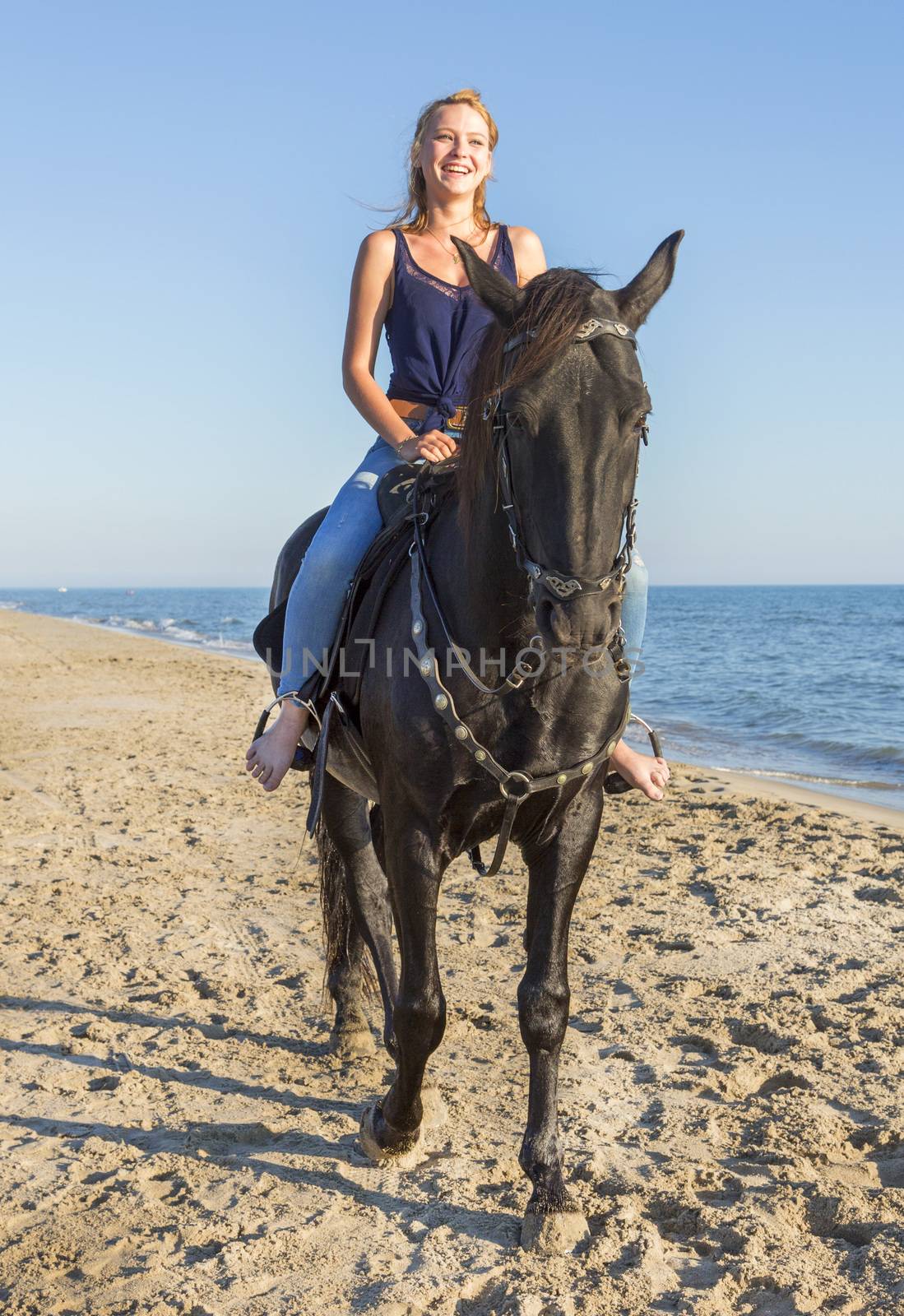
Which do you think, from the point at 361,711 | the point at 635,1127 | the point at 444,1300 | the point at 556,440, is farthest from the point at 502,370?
the point at 635,1127

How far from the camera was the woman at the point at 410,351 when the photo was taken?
11.7 ft

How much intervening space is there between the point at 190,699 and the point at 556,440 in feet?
42.8

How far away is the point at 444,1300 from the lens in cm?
259

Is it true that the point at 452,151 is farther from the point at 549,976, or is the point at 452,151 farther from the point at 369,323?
the point at 549,976

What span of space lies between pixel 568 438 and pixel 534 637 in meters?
0.59

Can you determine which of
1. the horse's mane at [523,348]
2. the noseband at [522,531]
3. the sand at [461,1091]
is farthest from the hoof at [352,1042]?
the noseband at [522,531]

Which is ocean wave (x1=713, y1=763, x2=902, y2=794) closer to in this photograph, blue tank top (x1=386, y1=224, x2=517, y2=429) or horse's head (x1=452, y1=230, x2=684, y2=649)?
blue tank top (x1=386, y1=224, x2=517, y2=429)

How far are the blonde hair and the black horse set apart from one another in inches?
53.1

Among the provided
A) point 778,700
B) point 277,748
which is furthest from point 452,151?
point 778,700

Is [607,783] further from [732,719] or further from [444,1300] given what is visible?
[732,719]

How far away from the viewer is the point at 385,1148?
3289 mm

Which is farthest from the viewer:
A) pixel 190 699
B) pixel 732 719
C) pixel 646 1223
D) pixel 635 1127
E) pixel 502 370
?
pixel 732 719

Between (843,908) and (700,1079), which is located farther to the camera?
(843,908)

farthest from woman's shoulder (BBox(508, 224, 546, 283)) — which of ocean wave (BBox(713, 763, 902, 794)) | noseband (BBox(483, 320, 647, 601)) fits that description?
ocean wave (BBox(713, 763, 902, 794))
